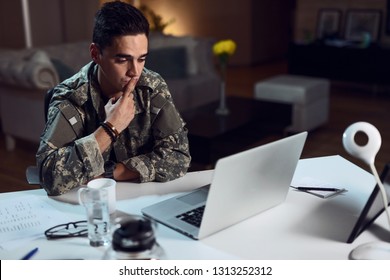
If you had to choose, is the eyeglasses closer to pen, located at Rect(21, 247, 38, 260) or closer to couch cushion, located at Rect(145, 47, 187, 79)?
pen, located at Rect(21, 247, 38, 260)

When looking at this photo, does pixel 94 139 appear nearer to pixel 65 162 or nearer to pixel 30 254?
pixel 65 162

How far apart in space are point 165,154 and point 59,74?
94.1 inches

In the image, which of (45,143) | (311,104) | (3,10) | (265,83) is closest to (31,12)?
(3,10)

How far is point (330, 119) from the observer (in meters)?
4.82

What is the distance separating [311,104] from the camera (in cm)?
434

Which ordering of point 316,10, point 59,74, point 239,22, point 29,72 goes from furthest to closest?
point 239,22 → point 316,10 → point 59,74 → point 29,72

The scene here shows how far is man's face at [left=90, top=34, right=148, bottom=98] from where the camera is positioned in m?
1.54

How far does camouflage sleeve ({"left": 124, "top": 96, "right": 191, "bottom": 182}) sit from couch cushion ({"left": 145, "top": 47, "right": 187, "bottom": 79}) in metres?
2.91

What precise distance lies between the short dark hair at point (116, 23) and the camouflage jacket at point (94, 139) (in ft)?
0.53

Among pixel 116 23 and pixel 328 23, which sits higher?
pixel 116 23

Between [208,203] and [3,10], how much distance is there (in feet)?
17.8

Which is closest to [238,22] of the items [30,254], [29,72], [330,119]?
[330,119]

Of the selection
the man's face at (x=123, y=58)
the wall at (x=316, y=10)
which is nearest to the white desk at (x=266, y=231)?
the man's face at (x=123, y=58)

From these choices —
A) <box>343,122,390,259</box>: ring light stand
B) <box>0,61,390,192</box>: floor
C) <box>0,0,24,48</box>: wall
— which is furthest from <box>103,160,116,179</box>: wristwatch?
<box>0,0,24,48</box>: wall
